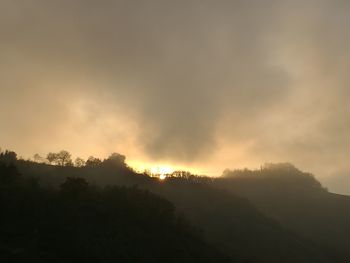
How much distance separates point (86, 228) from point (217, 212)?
92.5 meters

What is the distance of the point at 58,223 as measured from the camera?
209ft

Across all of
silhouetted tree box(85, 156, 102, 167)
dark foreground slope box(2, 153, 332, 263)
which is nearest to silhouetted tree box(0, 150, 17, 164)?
dark foreground slope box(2, 153, 332, 263)

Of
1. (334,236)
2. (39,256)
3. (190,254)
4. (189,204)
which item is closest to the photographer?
(39,256)

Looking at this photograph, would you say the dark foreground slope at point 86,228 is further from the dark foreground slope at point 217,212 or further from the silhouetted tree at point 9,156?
the silhouetted tree at point 9,156

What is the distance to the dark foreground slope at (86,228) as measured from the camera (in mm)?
55500

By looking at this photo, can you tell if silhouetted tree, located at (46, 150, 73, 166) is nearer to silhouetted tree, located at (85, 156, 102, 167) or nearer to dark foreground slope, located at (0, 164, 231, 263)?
silhouetted tree, located at (85, 156, 102, 167)

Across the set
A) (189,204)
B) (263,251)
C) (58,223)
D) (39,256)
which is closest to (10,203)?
(58,223)

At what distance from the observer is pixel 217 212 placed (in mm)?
154750

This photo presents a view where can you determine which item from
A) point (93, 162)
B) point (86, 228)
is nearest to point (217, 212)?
point (93, 162)

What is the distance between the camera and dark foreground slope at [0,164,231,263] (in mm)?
55500

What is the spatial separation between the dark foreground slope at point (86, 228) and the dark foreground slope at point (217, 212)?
28990 millimetres

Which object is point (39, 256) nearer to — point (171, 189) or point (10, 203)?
point (10, 203)

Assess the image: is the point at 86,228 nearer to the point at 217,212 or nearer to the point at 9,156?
the point at 9,156

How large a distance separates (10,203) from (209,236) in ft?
242
